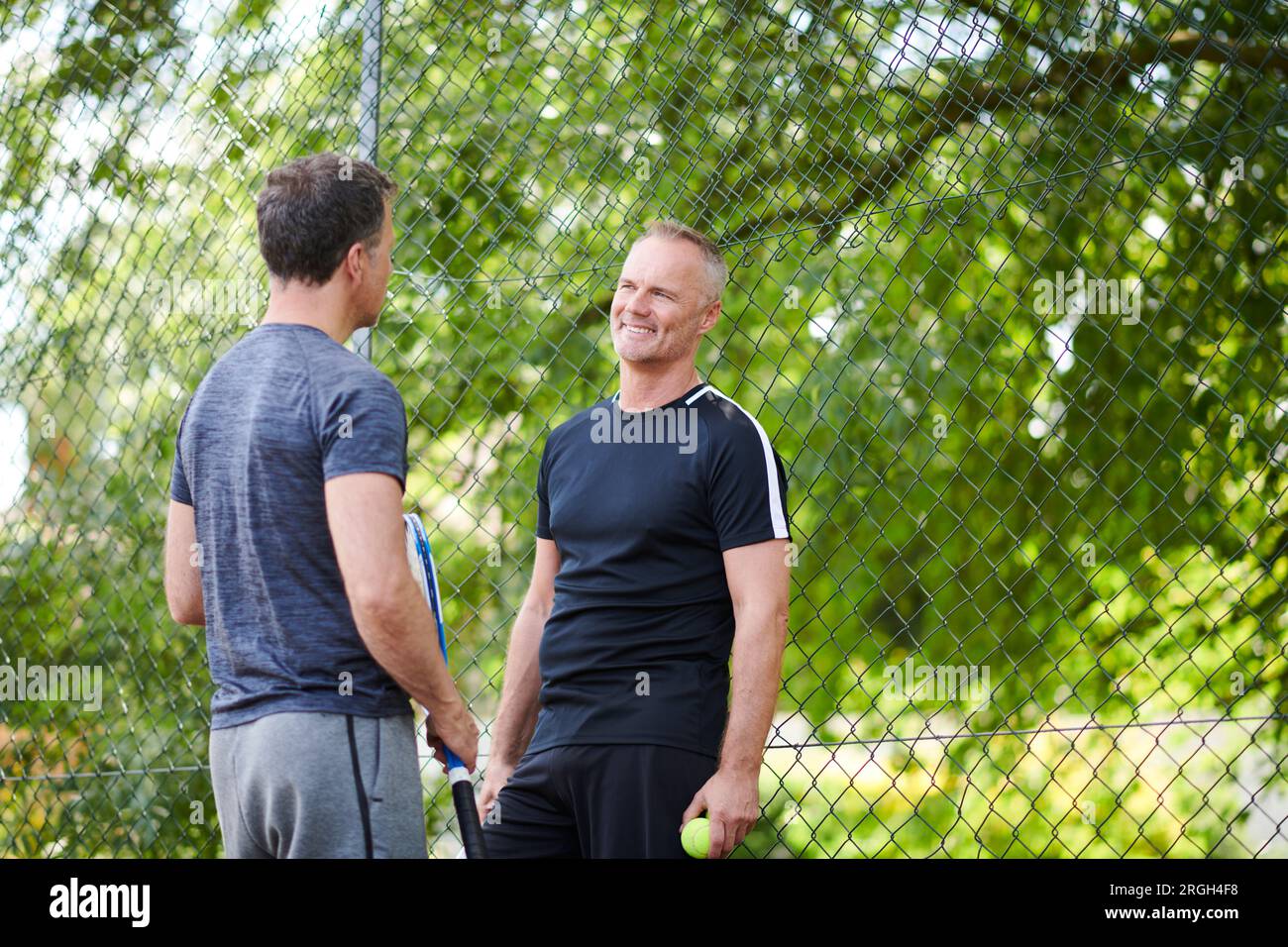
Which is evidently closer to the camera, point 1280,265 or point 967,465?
point 1280,265

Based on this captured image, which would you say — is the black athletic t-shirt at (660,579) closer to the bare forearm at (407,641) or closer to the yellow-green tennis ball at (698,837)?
the yellow-green tennis ball at (698,837)

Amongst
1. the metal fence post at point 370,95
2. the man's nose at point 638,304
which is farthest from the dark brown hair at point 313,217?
the metal fence post at point 370,95

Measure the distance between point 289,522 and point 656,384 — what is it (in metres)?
0.94

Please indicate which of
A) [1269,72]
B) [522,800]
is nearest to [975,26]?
[1269,72]

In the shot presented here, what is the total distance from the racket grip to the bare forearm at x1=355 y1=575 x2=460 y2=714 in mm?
168

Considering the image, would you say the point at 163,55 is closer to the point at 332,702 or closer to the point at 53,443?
the point at 53,443

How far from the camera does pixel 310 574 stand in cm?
194

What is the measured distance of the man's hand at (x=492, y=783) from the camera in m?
2.58

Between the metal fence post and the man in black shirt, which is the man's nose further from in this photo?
the metal fence post

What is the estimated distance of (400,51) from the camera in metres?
3.88

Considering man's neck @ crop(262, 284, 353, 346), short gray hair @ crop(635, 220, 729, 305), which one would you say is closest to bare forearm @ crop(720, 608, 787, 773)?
short gray hair @ crop(635, 220, 729, 305)

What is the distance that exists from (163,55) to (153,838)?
2.68 metres

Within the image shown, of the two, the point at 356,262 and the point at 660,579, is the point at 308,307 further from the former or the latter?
the point at 660,579

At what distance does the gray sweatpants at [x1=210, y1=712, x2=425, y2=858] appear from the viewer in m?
1.87
